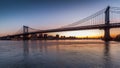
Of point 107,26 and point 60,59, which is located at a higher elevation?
point 107,26

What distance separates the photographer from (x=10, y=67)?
28.0ft

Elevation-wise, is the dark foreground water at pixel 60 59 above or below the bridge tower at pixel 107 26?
below

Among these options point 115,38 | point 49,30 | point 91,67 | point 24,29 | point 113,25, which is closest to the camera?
point 91,67

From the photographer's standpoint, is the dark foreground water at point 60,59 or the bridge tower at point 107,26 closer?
the dark foreground water at point 60,59

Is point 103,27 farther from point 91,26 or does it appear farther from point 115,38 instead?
point 115,38

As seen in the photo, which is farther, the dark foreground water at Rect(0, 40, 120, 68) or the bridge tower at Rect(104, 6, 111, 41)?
the bridge tower at Rect(104, 6, 111, 41)

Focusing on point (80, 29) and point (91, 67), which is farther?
point (80, 29)

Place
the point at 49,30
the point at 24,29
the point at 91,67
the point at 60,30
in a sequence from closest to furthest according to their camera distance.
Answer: the point at 91,67 < the point at 60,30 < the point at 49,30 < the point at 24,29

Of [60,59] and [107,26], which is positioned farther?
[107,26]

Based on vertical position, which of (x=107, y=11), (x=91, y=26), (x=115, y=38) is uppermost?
(x=107, y=11)

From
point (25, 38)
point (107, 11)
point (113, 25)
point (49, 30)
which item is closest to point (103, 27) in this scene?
point (113, 25)

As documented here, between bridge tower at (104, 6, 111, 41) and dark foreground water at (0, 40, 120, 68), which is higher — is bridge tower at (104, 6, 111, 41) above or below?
above

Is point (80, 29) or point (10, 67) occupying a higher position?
point (80, 29)

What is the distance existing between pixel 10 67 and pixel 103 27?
116ft
